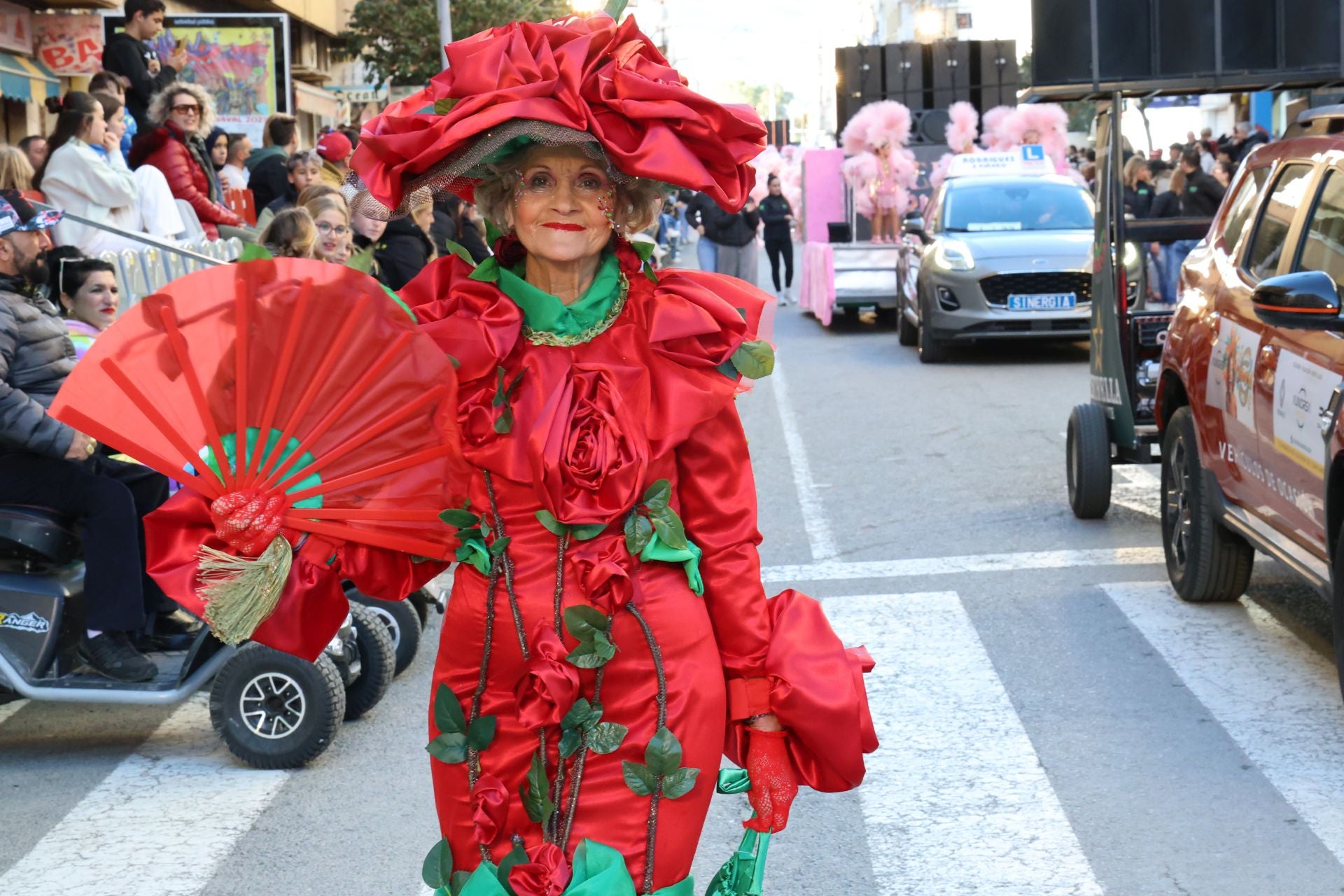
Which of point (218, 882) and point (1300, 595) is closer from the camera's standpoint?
point (218, 882)

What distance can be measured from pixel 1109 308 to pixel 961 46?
85.5 feet

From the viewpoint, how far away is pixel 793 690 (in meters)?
2.86

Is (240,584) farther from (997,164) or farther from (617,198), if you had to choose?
(997,164)

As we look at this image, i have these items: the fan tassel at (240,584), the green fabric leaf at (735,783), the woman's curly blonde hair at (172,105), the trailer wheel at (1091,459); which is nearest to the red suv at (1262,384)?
the trailer wheel at (1091,459)

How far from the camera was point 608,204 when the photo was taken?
2.99 m

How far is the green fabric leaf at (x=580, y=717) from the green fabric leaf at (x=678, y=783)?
153mm

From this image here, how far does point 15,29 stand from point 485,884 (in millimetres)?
18986

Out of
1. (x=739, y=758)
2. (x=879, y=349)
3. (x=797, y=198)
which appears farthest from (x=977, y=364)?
(x=797, y=198)

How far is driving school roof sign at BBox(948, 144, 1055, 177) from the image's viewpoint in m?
21.1

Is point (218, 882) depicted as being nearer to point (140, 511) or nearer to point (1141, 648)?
point (140, 511)

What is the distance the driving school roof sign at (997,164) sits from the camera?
69.2 ft

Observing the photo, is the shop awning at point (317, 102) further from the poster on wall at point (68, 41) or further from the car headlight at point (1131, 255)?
the car headlight at point (1131, 255)

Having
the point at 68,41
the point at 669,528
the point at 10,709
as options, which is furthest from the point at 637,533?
the point at 68,41

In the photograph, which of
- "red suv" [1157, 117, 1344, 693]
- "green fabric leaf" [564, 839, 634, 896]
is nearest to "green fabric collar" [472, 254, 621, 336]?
"green fabric leaf" [564, 839, 634, 896]
